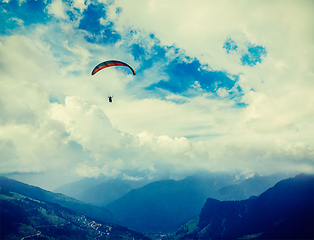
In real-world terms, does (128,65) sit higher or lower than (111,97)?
higher

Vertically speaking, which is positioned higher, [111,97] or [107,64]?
[107,64]

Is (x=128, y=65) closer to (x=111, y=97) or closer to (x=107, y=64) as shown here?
(x=107, y=64)

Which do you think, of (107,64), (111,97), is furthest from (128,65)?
(111,97)
